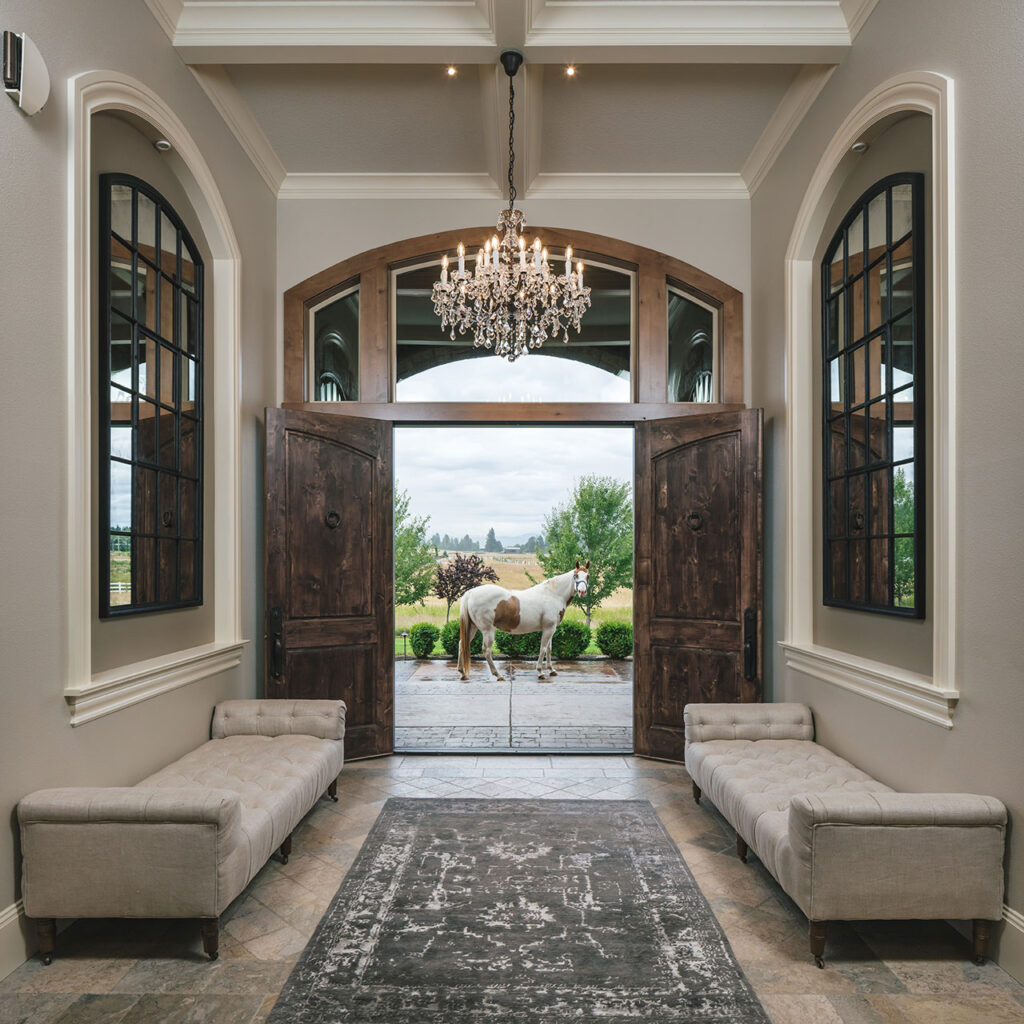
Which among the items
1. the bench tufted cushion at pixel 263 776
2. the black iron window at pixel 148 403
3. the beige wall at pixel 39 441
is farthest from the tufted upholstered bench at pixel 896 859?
the black iron window at pixel 148 403

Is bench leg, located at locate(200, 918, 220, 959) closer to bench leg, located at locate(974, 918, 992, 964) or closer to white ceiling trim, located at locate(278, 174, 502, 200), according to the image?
bench leg, located at locate(974, 918, 992, 964)

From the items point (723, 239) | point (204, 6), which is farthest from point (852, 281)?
point (204, 6)

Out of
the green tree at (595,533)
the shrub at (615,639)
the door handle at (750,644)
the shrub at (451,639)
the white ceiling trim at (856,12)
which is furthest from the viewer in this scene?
the green tree at (595,533)

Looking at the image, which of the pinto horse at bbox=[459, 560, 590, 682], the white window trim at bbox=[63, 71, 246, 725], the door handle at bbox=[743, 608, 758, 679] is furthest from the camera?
the pinto horse at bbox=[459, 560, 590, 682]

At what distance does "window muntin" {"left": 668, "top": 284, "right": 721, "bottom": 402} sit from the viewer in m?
5.87

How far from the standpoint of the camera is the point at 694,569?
18.0 feet

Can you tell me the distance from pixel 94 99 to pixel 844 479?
153 inches

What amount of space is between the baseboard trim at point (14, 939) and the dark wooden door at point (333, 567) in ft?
7.93

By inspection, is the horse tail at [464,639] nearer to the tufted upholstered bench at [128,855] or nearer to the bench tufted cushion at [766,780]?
the bench tufted cushion at [766,780]

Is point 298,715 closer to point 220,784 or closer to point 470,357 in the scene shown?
point 220,784

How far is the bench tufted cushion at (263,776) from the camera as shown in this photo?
3.22 meters

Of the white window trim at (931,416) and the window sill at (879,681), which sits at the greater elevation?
the white window trim at (931,416)

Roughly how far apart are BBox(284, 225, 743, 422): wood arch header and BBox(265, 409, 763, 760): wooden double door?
0.81 feet

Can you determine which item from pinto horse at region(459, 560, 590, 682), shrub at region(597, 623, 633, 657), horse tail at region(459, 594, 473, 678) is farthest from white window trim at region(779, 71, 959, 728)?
shrub at region(597, 623, 633, 657)
